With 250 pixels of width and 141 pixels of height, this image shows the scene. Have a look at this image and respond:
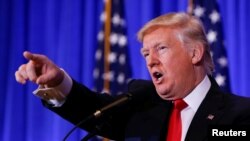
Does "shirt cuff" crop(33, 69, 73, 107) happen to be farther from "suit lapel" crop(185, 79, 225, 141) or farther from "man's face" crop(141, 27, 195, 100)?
"suit lapel" crop(185, 79, 225, 141)

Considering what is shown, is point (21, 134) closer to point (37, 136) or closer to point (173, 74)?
point (37, 136)

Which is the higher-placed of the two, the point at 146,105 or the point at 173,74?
the point at 173,74

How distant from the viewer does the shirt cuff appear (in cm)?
130

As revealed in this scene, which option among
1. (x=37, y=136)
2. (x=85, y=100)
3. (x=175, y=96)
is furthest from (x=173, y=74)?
(x=37, y=136)

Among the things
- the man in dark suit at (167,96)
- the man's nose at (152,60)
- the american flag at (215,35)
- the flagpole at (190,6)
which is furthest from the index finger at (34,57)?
the flagpole at (190,6)

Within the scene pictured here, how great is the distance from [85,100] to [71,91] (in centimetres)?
7

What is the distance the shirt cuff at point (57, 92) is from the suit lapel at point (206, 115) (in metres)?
0.39

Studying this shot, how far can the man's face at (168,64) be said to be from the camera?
1.43m

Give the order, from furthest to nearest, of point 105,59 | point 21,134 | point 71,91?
point 21,134, point 105,59, point 71,91

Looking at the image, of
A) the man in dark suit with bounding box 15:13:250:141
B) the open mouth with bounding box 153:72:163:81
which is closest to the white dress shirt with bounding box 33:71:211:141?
the man in dark suit with bounding box 15:13:250:141

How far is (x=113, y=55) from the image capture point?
3.25m

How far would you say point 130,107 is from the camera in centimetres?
150

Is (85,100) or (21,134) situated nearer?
(85,100)

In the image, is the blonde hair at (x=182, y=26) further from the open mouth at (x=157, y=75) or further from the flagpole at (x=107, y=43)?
the flagpole at (x=107, y=43)
